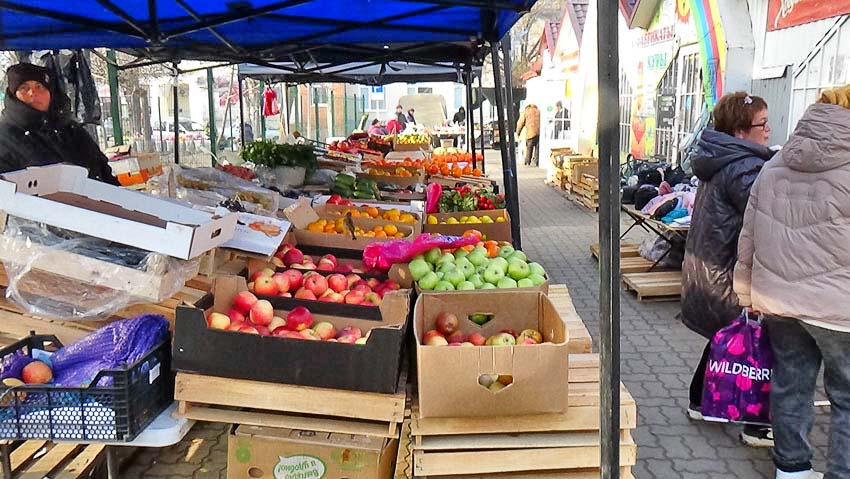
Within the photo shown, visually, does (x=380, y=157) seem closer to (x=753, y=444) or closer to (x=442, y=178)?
(x=442, y=178)

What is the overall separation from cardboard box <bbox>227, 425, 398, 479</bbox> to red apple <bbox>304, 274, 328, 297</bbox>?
0.74 m

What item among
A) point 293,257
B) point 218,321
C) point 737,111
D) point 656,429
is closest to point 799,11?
point 737,111

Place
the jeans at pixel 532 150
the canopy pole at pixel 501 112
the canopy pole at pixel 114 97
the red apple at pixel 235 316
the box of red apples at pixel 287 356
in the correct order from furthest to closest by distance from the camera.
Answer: the jeans at pixel 532 150, the canopy pole at pixel 114 97, the canopy pole at pixel 501 112, the red apple at pixel 235 316, the box of red apples at pixel 287 356

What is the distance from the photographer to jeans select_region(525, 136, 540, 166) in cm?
2175

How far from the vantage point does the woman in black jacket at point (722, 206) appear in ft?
11.2

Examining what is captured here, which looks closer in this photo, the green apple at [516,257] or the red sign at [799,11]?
the green apple at [516,257]

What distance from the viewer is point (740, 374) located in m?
3.44

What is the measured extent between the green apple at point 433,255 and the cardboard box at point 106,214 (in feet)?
3.10

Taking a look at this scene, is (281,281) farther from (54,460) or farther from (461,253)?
(54,460)

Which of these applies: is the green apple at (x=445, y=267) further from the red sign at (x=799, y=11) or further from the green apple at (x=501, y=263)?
the red sign at (x=799, y=11)

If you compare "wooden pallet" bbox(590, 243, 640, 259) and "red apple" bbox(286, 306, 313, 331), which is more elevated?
"red apple" bbox(286, 306, 313, 331)

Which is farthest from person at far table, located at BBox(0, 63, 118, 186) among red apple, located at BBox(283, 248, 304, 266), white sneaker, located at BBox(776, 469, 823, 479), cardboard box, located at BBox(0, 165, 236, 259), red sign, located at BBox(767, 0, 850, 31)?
red sign, located at BBox(767, 0, 850, 31)

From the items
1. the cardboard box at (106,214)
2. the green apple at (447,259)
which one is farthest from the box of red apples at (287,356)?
the green apple at (447,259)

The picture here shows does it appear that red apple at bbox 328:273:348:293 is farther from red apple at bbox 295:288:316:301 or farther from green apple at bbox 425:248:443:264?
green apple at bbox 425:248:443:264
